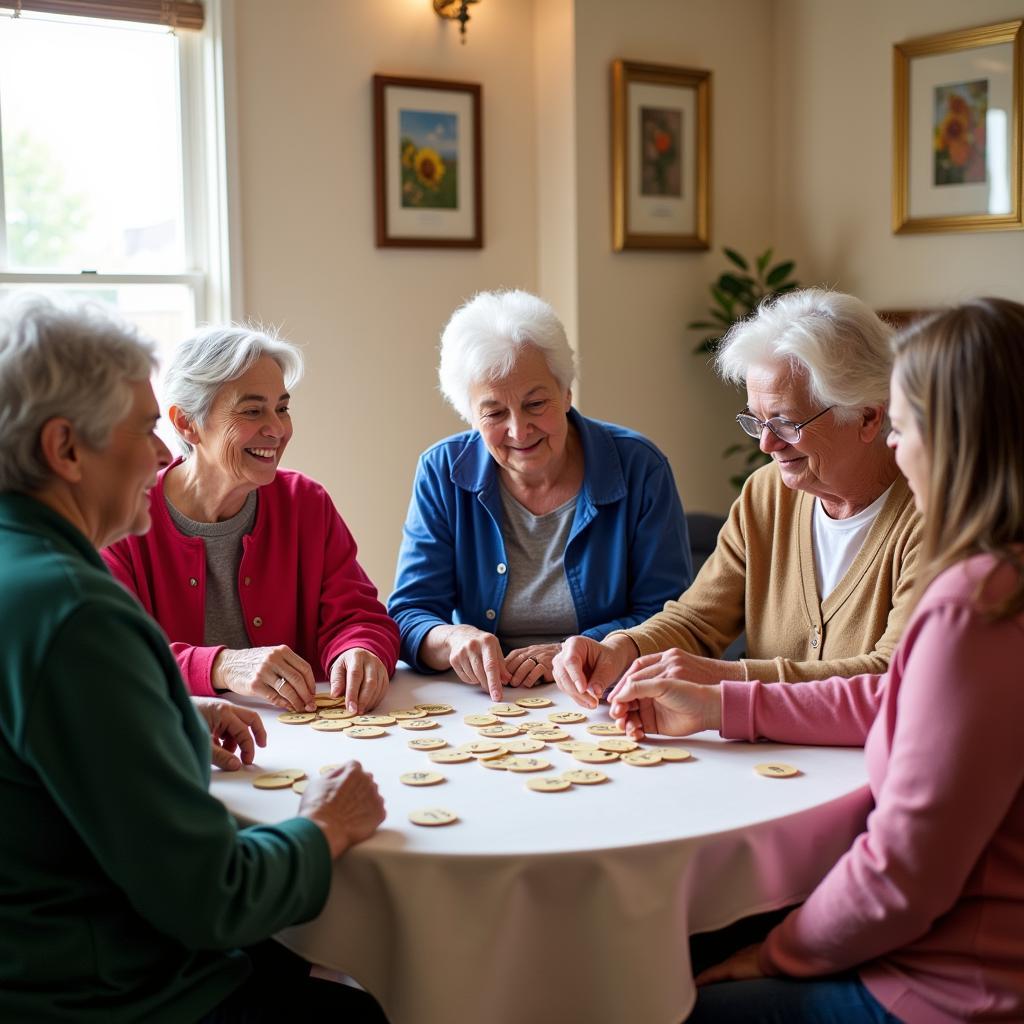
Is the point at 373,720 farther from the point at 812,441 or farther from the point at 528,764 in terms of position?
the point at 812,441

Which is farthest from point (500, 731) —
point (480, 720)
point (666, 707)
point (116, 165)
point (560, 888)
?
point (116, 165)

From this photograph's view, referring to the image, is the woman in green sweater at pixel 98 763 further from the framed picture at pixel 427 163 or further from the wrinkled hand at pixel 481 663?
the framed picture at pixel 427 163

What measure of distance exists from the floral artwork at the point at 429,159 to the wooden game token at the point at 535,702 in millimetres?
2683

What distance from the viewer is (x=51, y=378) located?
52.9 inches

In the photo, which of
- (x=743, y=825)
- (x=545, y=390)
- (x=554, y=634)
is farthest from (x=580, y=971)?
(x=545, y=390)

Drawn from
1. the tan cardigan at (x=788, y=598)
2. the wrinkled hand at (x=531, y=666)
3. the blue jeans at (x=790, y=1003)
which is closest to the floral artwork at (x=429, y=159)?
the tan cardigan at (x=788, y=598)

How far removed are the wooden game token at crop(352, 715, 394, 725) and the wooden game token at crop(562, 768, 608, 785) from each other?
0.40 m

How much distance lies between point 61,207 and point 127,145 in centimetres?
30

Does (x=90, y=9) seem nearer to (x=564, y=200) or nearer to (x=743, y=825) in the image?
(x=564, y=200)

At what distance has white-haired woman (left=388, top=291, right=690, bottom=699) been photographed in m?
2.60

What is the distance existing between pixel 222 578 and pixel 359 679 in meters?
0.45

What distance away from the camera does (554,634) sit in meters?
2.62

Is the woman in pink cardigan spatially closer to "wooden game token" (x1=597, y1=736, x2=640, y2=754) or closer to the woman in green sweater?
"wooden game token" (x1=597, y1=736, x2=640, y2=754)

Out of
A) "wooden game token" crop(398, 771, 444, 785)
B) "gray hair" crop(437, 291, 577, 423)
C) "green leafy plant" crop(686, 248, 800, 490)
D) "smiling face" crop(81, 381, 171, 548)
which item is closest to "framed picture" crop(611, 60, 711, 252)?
"green leafy plant" crop(686, 248, 800, 490)
